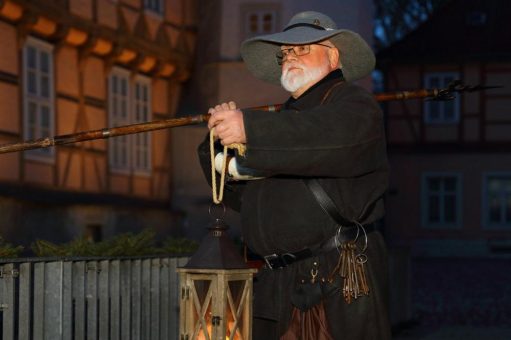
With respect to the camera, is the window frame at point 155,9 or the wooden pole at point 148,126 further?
the window frame at point 155,9

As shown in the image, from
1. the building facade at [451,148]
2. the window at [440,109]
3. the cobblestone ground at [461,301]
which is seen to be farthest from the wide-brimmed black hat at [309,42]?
the window at [440,109]

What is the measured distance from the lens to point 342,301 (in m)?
4.77

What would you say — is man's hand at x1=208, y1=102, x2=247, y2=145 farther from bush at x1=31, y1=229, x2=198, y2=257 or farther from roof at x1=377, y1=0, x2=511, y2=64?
roof at x1=377, y1=0, x2=511, y2=64

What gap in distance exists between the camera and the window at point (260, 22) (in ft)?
78.3

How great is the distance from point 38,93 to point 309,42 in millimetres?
14731

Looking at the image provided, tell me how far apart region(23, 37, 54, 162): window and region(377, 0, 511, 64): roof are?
57.8ft

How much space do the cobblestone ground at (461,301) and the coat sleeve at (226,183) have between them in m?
8.66

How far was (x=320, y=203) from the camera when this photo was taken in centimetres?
472

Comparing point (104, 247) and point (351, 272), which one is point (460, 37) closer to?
point (104, 247)

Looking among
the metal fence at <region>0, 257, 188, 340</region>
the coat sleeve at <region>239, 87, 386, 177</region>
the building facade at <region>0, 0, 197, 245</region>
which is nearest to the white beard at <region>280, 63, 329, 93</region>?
the coat sleeve at <region>239, 87, 386, 177</region>

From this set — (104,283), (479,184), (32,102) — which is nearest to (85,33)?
(32,102)

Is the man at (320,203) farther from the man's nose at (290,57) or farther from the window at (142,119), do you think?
the window at (142,119)

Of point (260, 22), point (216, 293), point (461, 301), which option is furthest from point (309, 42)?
point (260, 22)

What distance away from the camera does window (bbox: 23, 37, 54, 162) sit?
61.4 ft
